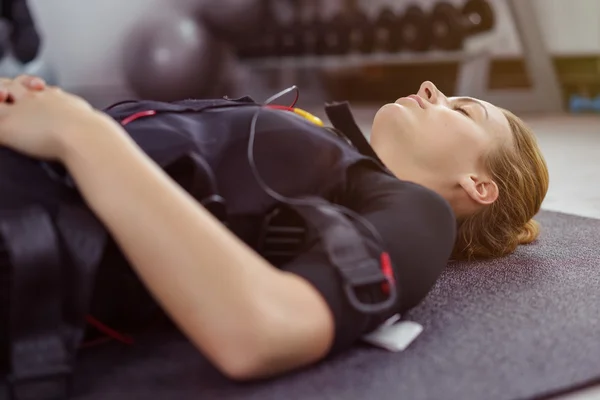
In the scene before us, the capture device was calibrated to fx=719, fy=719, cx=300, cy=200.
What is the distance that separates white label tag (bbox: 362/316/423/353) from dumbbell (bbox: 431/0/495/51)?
3107mm

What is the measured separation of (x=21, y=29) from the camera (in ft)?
11.0

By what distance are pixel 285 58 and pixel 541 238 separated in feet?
10.8

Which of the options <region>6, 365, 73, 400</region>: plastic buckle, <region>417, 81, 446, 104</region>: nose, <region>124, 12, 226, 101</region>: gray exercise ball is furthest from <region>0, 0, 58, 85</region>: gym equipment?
<region>6, 365, 73, 400</region>: plastic buckle

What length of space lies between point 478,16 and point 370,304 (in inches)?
132

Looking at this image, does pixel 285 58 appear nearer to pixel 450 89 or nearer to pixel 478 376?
pixel 450 89

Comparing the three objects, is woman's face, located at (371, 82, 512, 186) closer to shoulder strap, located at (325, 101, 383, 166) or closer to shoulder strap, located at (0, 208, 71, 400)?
shoulder strap, located at (325, 101, 383, 166)

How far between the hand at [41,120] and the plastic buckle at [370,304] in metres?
0.32

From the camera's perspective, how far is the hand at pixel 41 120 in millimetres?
757

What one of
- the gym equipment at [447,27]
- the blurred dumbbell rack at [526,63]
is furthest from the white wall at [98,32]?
the gym equipment at [447,27]

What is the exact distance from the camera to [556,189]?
1968 mm

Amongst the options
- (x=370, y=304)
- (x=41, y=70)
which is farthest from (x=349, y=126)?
(x=41, y=70)

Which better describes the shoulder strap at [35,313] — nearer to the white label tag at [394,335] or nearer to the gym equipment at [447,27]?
the white label tag at [394,335]

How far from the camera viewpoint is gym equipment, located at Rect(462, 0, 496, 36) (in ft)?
12.2

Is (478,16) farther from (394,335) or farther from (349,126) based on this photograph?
(394,335)
